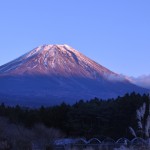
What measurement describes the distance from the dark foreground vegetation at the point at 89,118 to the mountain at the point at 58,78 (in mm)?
68996

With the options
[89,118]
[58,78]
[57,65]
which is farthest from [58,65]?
[89,118]

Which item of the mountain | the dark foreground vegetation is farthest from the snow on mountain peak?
the dark foreground vegetation

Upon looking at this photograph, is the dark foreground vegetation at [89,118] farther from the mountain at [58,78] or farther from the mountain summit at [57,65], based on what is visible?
the mountain summit at [57,65]

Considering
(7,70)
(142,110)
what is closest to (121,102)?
(142,110)

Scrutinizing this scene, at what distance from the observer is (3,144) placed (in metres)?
21.4

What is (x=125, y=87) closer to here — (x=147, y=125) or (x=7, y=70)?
(x=7, y=70)

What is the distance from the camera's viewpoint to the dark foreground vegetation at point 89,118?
1698 inches

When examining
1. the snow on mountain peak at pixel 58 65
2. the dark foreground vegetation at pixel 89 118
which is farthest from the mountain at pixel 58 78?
the dark foreground vegetation at pixel 89 118

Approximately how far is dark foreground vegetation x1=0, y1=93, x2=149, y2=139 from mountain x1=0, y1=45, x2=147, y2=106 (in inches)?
2716

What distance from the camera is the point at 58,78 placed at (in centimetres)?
12912

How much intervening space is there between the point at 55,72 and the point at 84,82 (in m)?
7.83

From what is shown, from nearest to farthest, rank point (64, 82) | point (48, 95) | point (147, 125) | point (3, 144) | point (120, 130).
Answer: point (147, 125) < point (3, 144) < point (120, 130) < point (48, 95) < point (64, 82)

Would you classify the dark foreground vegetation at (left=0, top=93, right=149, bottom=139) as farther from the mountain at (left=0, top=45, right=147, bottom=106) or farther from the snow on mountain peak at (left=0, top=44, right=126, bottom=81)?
the snow on mountain peak at (left=0, top=44, right=126, bottom=81)

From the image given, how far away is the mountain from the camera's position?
123 metres
